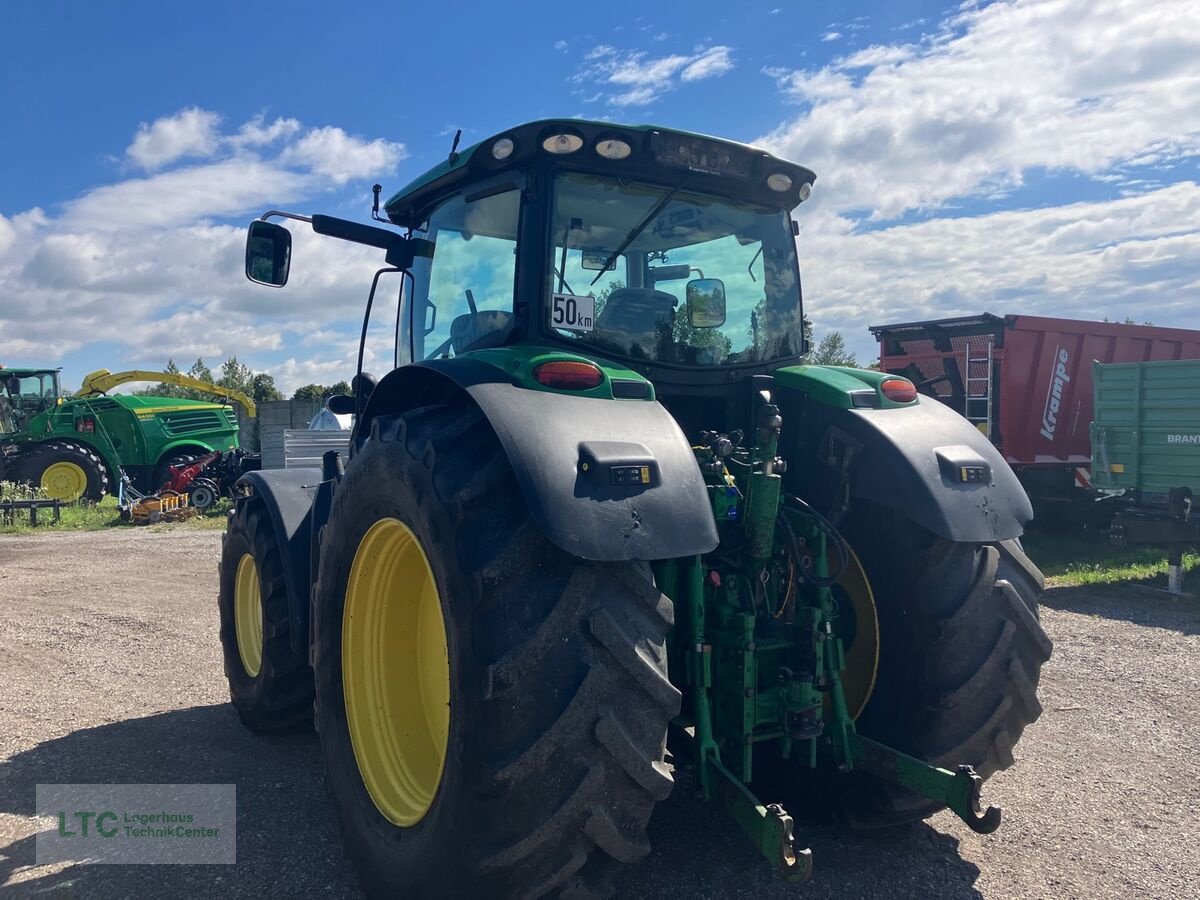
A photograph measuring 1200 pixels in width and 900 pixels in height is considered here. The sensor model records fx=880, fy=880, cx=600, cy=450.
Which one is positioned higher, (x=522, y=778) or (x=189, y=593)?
(x=522, y=778)

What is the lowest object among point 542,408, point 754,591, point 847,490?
point 754,591

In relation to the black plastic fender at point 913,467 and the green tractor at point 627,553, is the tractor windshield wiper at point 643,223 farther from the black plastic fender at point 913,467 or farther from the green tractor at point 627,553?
the black plastic fender at point 913,467

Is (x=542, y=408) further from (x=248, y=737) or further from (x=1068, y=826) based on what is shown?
(x=248, y=737)

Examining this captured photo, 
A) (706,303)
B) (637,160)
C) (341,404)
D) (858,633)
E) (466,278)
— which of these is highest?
(637,160)

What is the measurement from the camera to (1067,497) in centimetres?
1146

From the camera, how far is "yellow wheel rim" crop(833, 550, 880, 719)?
3.23 meters

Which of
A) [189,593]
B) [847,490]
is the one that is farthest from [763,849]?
[189,593]

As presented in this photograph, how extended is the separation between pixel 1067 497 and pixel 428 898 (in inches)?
441

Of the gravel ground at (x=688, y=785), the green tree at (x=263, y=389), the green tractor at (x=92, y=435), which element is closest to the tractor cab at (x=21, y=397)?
the green tractor at (x=92, y=435)

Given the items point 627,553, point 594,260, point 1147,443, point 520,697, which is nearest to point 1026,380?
point 1147,443

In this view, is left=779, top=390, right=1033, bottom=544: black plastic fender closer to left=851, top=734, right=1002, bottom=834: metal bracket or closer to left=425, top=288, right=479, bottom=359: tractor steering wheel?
left=851, top=734, right=1002, bottom=834: metal bracket

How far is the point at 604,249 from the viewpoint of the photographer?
3.33 m

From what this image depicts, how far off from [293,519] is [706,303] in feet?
7.38

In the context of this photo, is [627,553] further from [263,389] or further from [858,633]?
[263,389]
